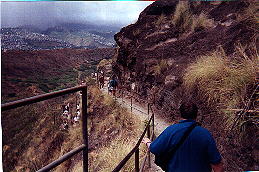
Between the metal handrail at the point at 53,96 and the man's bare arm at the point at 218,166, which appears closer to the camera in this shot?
the metal handrail at the point at 53,96

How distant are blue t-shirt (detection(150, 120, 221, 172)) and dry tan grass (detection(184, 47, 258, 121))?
2852 millimetres

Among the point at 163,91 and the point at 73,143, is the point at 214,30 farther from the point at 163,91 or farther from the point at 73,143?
the point at 73,143

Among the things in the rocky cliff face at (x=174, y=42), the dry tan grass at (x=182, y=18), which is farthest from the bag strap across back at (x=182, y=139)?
the dry tan grass at (x=182, y=18)

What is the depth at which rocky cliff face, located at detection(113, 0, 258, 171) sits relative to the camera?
7.93m

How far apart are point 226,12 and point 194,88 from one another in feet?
16.7

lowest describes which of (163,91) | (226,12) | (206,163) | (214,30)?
(163,91)

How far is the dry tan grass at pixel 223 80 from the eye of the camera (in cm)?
509

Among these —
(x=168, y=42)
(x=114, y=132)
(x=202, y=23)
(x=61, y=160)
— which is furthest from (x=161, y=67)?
(x=61, y=160)

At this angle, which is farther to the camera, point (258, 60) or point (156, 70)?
point (156, 70)

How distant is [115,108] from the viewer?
38.3 feet

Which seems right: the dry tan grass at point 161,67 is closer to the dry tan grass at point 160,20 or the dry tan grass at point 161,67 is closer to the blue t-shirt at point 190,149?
the dry tan grass at point 160,20

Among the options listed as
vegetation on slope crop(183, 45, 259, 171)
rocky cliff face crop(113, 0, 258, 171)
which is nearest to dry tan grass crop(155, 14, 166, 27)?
rocky cliff face crop(113, 0, 258, 171)

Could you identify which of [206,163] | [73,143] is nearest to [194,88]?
[206,163]

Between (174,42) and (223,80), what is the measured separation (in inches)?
243
